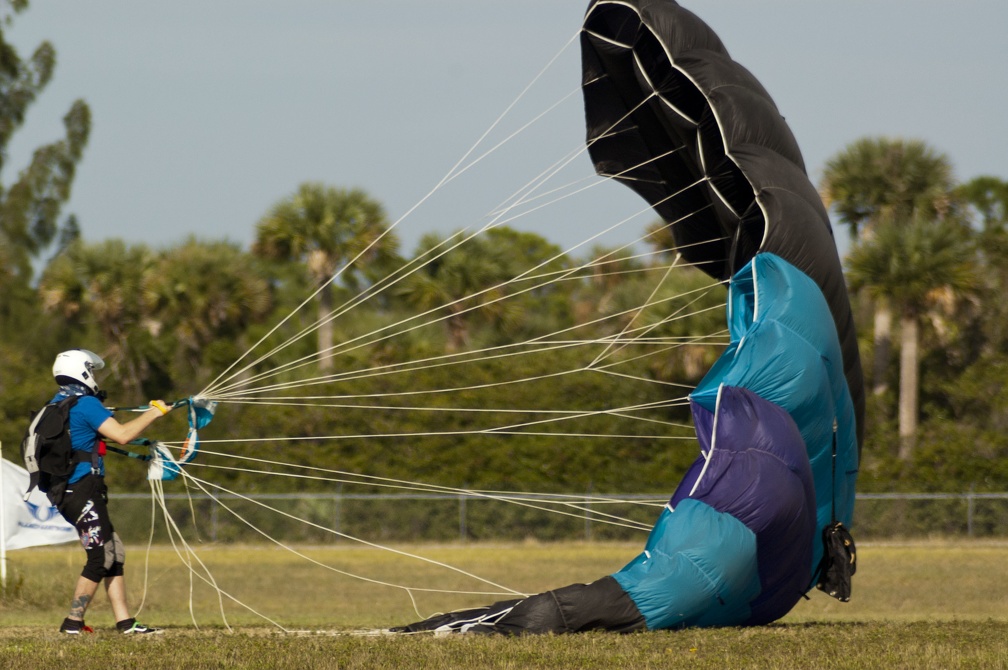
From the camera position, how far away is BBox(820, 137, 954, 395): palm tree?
1267 inches

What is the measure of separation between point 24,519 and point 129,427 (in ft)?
25.3

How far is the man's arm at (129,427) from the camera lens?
8.35 meters

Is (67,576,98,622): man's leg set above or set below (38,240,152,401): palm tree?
below

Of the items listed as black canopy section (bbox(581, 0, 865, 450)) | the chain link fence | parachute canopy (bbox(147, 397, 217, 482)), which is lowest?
the chain link fence

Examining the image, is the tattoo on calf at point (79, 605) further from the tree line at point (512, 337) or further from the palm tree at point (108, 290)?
the palm tree at point (108, 290)

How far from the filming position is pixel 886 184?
106 ft

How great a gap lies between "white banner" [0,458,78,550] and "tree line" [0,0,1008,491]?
47.1 ft

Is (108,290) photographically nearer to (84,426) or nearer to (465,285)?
(465,285)

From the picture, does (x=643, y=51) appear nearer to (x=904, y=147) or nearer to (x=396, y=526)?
(x=396, y=526)

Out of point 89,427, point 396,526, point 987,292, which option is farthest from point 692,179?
point 987,292

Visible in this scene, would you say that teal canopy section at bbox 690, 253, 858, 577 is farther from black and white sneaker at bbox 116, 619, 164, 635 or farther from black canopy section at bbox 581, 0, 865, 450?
black and white sneaker at bbox 116, 619, 164, 635

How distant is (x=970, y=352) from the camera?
34.0 meters

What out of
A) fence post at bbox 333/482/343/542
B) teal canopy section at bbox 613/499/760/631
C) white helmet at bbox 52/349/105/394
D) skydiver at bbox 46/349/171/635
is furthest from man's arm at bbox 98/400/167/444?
fence post at bbox 333/482/343/542

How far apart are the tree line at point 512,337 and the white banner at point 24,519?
1434 centimetres
